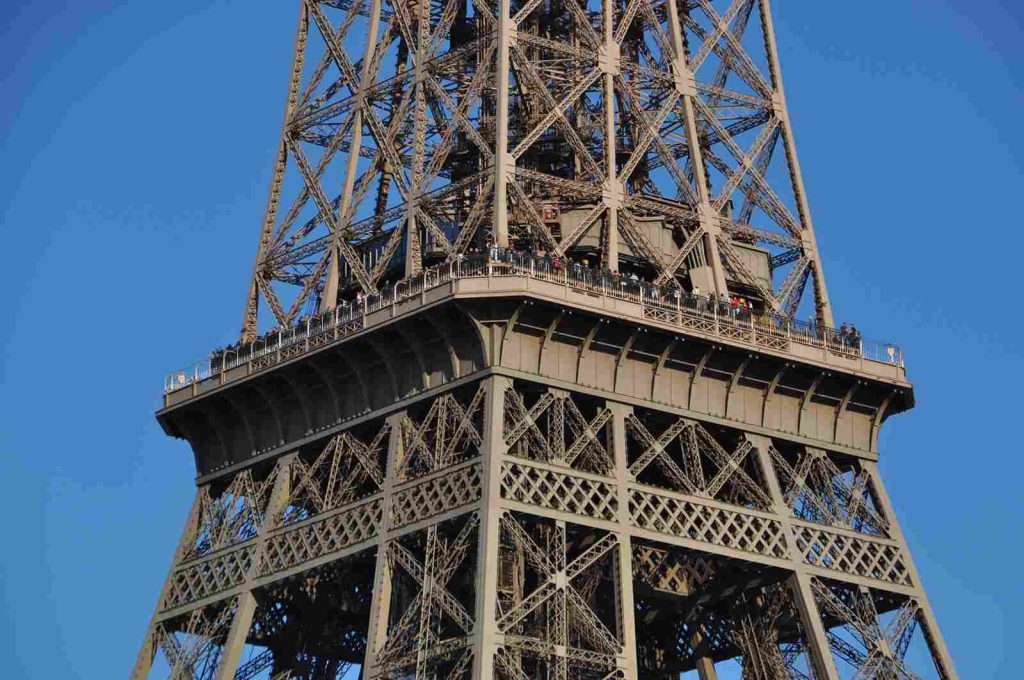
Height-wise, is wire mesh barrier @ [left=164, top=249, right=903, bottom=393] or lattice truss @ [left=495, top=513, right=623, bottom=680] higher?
wire mesh barrier @ [left=164, top=249, right=903, bottom=393]

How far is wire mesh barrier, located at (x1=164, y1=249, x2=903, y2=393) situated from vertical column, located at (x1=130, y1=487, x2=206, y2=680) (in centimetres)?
347

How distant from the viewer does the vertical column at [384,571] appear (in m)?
71.4

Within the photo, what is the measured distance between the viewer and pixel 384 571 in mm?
72375

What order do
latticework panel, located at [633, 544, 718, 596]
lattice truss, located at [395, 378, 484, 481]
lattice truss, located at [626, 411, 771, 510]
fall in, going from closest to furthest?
lattice truss, located at [395, 378, 484, 481]
lattice truss, located at [626, 411, 771, 510]
latticework panel, located at [633, 544, 718, 596]

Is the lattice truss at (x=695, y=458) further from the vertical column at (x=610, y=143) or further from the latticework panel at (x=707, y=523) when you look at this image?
the vertical column at (x=610, y=143)

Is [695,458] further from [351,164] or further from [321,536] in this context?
[351,164]

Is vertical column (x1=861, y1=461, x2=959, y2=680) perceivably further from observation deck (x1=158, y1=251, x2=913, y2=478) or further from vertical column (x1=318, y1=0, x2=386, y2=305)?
vertical column (x1=318, y1=0, x2=386, y2=305)

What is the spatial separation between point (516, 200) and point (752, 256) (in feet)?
25.8

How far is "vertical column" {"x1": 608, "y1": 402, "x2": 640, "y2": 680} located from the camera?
70562 millimetres

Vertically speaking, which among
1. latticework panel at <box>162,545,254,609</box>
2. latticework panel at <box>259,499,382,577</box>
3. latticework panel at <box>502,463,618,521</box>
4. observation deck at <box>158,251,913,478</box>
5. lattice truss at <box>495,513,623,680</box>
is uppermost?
observation deck at <box>158,251,913,478</box>

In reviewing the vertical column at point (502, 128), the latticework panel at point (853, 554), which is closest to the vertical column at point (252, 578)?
the vertical column at point (502, 128)

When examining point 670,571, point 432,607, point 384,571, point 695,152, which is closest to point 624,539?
point 432,607

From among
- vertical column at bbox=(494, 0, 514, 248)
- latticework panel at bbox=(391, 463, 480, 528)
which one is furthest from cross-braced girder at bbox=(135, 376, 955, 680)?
vertical column at bbox=(494, 0, 514, 248)

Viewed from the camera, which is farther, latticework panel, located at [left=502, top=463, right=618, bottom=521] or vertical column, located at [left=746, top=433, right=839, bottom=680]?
vertical column, located at [left=746, top=433, right=839, bottom=680]
